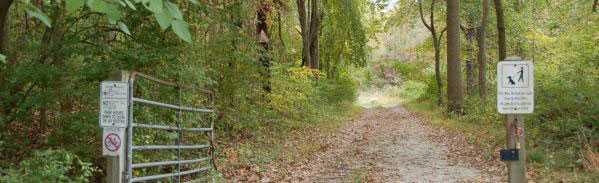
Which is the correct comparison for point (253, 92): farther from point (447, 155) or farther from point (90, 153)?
point (90, 153)

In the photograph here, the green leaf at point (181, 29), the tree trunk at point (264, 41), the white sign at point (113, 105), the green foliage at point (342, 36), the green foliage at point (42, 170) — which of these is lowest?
the green foliage at point (42, 170)

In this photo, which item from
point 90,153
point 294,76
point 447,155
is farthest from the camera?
point 294,76

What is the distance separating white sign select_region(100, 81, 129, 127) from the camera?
17.7ft

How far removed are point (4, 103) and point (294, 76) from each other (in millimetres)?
14432

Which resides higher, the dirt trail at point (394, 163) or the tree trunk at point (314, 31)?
the tree trunk at point (314, 31)

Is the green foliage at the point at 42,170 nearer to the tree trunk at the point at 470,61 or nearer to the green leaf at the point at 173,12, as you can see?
the green leaf at the point at 173,12

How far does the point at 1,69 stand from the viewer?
802cm

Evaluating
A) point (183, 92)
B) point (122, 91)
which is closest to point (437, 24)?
point (183, 92)

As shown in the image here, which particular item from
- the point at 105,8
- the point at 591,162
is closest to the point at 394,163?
the point at 591,162

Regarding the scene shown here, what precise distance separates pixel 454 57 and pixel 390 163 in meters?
13.4

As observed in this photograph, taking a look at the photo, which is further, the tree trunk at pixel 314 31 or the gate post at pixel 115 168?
the tree trunk at pixel 314 31

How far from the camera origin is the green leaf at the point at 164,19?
2400 millimetres

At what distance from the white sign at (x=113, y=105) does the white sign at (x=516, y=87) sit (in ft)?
13.0

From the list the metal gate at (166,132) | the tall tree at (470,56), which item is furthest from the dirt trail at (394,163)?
the tall tree at (470,56)
